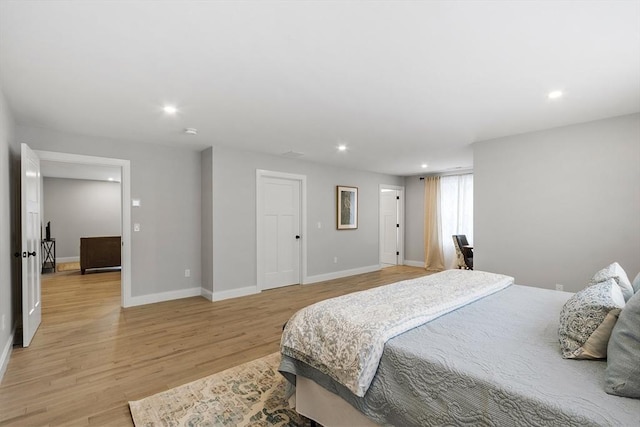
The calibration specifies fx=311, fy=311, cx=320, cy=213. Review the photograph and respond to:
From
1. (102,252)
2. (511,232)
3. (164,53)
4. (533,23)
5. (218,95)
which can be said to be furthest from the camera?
(102,252)

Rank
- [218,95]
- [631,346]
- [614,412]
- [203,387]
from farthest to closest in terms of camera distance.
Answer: [218,95] < [203,387] < [631,346] < [614,412]

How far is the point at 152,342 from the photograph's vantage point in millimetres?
3096

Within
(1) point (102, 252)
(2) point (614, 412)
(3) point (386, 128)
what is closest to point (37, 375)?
(2) point (614, 412)

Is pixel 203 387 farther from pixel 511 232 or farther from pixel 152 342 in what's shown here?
pixel 511 232

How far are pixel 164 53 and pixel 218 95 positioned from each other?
0.70 m

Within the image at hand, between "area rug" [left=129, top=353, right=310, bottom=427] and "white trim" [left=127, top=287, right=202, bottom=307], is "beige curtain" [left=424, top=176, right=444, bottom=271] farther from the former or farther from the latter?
"area rug" [left=129, top=353, right=310, bottom=427]

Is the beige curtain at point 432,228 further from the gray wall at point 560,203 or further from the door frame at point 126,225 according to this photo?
the door frame at point 126,225

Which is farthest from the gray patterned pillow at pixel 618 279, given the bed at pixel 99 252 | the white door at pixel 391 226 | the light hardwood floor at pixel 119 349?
the bed at pixel 99 252

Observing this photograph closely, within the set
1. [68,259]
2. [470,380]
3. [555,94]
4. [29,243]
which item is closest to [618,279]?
[470,380]

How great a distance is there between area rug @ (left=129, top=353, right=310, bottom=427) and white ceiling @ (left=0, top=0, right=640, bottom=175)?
2.30 metres

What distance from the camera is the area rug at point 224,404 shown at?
1906mm

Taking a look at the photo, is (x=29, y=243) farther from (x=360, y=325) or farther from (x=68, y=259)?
(x=68, y=259)

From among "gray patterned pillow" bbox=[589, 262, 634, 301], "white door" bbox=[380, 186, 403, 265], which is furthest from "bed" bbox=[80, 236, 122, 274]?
"gray patterned pillow" bbox=[589, 262, 634, 301]

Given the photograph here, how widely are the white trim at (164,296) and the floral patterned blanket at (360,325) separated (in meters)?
3.39
